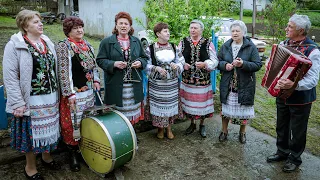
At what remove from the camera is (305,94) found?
343 cm

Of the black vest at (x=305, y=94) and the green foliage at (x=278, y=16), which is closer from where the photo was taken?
the black vest at (x=305, y=94)

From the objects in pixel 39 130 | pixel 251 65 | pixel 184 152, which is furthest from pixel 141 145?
pixel 251 65

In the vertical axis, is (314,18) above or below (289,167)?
above

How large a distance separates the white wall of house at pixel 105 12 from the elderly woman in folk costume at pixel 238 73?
924cm

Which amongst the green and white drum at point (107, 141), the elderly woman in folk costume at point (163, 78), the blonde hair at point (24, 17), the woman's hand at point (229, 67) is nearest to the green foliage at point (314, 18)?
the woman's hand at point (229, 67)

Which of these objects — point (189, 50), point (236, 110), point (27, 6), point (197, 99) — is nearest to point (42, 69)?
point (189, 50)

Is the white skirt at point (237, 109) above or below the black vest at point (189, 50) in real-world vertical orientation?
below

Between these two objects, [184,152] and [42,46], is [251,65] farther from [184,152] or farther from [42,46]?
[42,46]

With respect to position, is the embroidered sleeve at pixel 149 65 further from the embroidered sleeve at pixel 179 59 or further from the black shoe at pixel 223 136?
the black shoe at pixel 223 136

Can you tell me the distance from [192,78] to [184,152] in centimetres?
111

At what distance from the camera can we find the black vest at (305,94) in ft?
11.0

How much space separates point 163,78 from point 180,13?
1.88 metres

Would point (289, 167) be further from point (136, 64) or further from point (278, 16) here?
point (278, 16)

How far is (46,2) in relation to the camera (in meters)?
24.9
